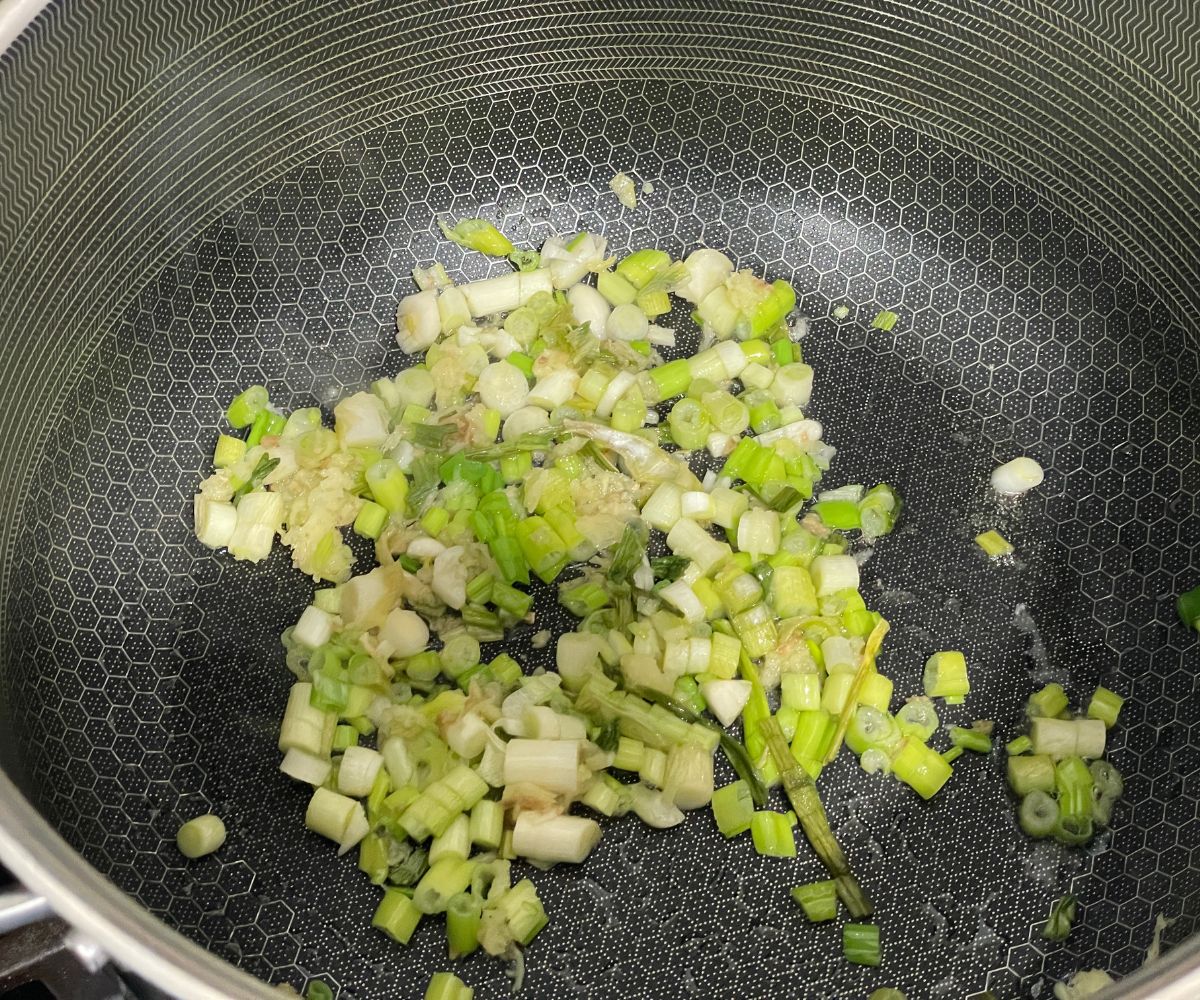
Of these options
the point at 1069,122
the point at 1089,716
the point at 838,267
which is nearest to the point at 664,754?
the point at 1089,716

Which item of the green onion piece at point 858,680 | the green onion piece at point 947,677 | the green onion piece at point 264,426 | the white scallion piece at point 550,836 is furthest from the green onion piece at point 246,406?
the green onion piece at point 947,677

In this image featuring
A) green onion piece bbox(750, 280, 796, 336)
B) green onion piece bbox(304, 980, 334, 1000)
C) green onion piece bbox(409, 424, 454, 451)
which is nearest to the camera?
green onion piece bbox(304, 980, 334, 1000)

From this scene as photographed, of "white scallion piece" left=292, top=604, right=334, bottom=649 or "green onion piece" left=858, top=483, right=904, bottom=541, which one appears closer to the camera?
"white scallion piece" left=292, top=604, right=334, bottom=649

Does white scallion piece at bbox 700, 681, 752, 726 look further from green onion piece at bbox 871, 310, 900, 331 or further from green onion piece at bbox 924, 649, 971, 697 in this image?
green onion piece at bbox 871, 310, 900, 331

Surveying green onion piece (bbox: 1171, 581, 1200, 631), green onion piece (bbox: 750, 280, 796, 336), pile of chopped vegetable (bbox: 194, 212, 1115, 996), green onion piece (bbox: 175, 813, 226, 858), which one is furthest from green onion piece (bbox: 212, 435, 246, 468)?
green onion piece (bbox: 1171, 581, 1200, 631)

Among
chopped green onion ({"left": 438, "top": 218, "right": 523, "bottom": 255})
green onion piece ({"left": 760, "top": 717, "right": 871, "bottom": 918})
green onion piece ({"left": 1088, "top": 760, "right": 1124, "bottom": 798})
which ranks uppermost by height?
green onion piece ({"left": 1088, "top": 760, "right": 1124, "bottom": 798})

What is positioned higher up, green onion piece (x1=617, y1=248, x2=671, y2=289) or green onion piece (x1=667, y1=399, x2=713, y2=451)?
green onion piece (x1=617, y1=248, x2=671, y2=289)

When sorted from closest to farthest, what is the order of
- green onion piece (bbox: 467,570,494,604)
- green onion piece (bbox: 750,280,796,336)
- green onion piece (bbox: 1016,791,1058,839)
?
green onion piece (bbox: 1016,791,1058,839)
green onion piece (bbox: 467,570,494,604)
green onion piece (bbox: 750,280,796,336)
